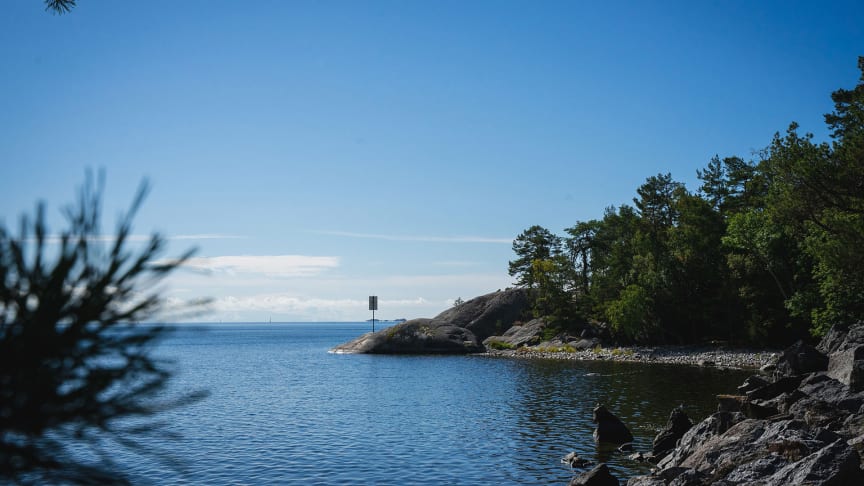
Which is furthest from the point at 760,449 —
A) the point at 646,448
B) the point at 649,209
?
the point at 649,209

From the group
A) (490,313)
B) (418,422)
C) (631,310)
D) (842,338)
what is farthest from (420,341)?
(842,338)

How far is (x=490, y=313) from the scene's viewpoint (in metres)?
94.4

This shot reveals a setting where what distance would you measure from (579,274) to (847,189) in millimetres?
53493

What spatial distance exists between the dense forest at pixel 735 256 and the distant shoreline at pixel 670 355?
9.49ft

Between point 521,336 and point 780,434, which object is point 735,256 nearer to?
point 521,336

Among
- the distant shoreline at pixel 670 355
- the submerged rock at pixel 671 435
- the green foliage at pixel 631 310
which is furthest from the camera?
the green foliage at pixel 631 310

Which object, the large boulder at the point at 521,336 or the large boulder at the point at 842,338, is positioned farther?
the large boulder at the point at 521,336

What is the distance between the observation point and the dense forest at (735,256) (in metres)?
31.9

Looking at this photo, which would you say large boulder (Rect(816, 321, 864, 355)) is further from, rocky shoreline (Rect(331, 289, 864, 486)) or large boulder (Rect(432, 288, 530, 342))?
large boulder (Rect(432, 288, 530, 342))

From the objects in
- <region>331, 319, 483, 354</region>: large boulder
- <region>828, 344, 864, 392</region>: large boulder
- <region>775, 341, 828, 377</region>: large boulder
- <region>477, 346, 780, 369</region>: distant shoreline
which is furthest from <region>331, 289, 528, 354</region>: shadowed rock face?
<region>828, 344, 864, 392</region>: large boulder

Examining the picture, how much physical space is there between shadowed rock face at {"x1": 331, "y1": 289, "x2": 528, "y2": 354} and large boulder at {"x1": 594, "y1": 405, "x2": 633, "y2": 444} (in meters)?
56.1

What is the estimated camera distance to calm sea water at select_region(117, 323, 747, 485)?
71.6ft

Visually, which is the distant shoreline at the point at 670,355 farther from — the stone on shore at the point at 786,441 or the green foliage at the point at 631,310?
the stone on shore at the point at 786,441

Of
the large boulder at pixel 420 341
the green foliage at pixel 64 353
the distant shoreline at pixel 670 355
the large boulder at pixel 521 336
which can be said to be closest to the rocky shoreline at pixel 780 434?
the distant shoreline at pixel 670 355
